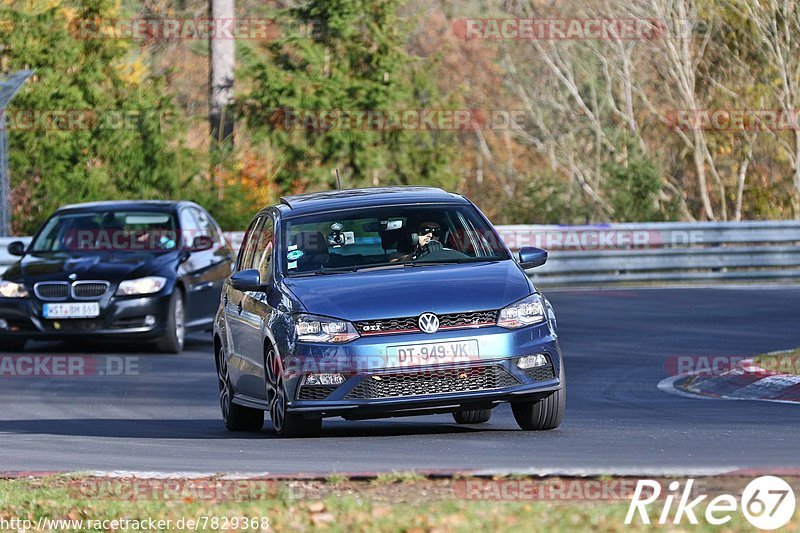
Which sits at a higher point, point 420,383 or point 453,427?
point 420,383

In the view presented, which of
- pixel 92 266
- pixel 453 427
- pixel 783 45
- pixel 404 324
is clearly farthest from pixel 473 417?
pixel 783 45

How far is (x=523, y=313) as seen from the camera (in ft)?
33.9

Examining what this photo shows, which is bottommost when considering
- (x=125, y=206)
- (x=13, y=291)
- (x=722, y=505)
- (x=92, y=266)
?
(x=13, y=291)

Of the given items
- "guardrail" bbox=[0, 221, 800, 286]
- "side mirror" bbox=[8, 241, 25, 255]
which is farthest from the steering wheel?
"guardrail" bbox=[0, 221, 800, 286]

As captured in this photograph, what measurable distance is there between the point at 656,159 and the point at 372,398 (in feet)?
88.0

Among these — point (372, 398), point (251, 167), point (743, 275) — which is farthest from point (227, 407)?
point (251, 167)

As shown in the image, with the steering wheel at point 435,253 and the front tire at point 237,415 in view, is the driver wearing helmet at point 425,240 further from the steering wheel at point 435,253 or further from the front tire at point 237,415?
the front tire at point 237,415

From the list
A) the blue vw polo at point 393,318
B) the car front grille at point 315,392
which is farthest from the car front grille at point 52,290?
the car front grille at point 315,392

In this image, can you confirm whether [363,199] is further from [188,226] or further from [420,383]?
[188,226]

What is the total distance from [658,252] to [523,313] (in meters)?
19.4

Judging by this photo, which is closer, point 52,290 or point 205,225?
point 52,290

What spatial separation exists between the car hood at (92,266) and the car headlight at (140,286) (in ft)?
0.20

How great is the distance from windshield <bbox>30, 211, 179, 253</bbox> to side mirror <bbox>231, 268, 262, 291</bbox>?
853 cm

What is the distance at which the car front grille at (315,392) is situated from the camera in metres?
10.2
